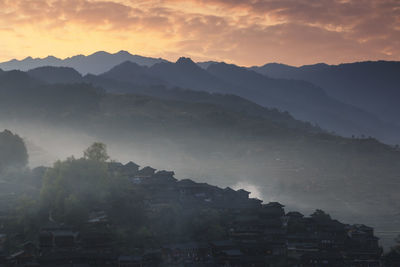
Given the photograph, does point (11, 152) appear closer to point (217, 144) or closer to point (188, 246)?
point (188, 246)

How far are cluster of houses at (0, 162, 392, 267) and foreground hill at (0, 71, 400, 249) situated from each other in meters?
22.4

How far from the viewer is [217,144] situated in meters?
138

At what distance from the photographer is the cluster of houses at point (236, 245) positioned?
130 feet

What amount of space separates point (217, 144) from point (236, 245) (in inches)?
3720

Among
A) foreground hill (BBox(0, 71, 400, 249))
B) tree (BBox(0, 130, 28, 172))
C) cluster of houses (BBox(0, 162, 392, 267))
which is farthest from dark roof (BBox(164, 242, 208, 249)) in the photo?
foreground hill (BBox(0, 71, 400, 249))

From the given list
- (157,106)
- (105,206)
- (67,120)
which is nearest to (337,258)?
(105,206)

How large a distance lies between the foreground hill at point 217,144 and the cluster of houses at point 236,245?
22410 millimetres

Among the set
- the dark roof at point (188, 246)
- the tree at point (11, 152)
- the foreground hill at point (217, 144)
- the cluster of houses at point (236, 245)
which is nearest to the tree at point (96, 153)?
the cluster of houses at point (236, 245)

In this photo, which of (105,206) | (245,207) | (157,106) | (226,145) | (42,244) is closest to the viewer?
(42,244)

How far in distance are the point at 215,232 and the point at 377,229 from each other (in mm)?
29764

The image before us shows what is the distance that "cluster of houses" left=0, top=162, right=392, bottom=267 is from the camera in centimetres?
3953

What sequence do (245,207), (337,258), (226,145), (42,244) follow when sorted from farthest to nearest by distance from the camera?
(226,145) → (245,207) → (337,258) → (42,244)

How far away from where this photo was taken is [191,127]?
488ft

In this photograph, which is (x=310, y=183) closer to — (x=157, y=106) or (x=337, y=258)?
(x=337, y=258)
